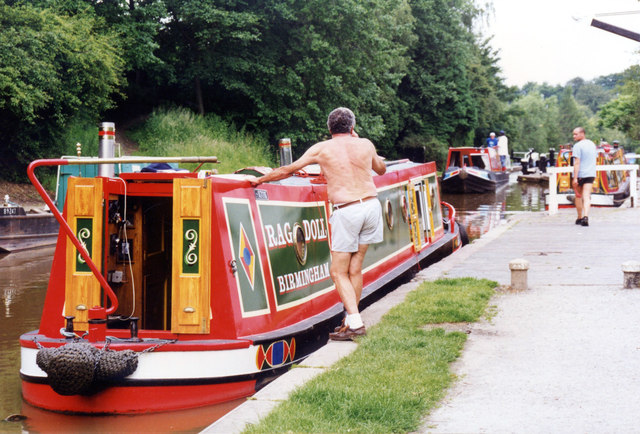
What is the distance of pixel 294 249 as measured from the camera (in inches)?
299

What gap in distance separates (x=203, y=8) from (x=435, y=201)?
800 inches

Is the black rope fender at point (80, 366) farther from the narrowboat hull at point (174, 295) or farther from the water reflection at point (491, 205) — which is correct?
the water reflection at point (491, 205)

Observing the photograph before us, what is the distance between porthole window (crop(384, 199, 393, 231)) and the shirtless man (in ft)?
13.3

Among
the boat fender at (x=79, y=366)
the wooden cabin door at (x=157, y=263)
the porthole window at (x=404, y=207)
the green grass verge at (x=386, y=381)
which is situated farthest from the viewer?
the porthole window at (x=404, y=207)

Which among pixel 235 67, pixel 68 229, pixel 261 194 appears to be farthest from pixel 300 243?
pixel 235 67

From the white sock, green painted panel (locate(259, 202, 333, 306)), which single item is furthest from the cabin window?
the white sock

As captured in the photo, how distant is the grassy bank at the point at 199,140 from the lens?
29.3 metres

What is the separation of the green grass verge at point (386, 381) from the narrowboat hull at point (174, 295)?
36.2 inches

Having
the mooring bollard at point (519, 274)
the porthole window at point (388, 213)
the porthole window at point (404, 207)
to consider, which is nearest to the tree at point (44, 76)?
the porthole window at point (404, 207)

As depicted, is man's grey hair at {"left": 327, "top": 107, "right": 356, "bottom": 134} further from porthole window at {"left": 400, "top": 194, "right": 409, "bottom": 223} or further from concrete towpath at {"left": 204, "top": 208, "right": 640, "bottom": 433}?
porthole window at {"left": 400, "top": 194, "right": 409, "bottom": 223}

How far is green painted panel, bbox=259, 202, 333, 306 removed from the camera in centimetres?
710

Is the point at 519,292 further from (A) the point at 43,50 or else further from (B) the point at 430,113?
(B) the point at 430,113

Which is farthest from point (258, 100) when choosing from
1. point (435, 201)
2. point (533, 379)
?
point (533, 379)

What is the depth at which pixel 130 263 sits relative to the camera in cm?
662
